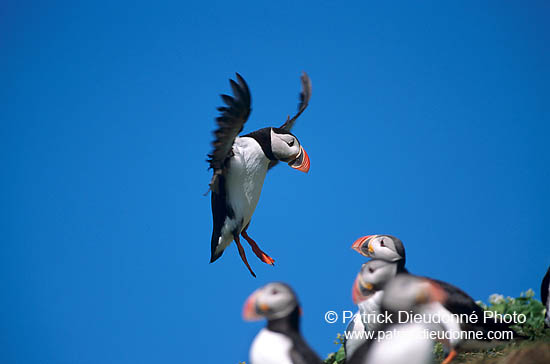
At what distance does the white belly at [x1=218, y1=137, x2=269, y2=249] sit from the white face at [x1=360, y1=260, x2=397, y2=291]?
4.24ft

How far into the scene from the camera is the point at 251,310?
6.03 ft

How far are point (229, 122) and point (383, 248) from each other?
1087 millimetres

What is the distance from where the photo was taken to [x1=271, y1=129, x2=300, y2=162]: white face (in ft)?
11.0

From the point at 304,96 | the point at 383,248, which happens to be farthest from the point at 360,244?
the point at 304,96

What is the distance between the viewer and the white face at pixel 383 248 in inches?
90.5

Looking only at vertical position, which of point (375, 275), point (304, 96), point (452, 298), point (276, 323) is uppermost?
point (304, 96)

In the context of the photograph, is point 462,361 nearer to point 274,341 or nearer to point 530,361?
point 530,361

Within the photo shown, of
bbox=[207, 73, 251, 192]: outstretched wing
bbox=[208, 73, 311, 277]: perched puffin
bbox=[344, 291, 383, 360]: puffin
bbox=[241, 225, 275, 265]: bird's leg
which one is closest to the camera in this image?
bbox=[344, 291, 383, 360]: puffin

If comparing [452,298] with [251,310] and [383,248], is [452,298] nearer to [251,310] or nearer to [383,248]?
[383,248]

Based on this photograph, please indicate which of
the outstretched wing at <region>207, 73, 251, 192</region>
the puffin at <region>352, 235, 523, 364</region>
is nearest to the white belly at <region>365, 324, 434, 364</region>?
the puffin at <region>352, 235, 523, 364</region>

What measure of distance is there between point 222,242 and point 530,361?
6.70 ft

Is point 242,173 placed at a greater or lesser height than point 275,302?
greater

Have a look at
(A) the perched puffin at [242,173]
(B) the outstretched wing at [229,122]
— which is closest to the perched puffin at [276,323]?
(B) the outstretched wing at [229,122]

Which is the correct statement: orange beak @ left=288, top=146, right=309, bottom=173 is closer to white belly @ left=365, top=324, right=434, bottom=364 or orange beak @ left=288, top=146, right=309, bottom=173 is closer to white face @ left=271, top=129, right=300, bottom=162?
white face @ left=271, top=129, right=300, bottom=162
